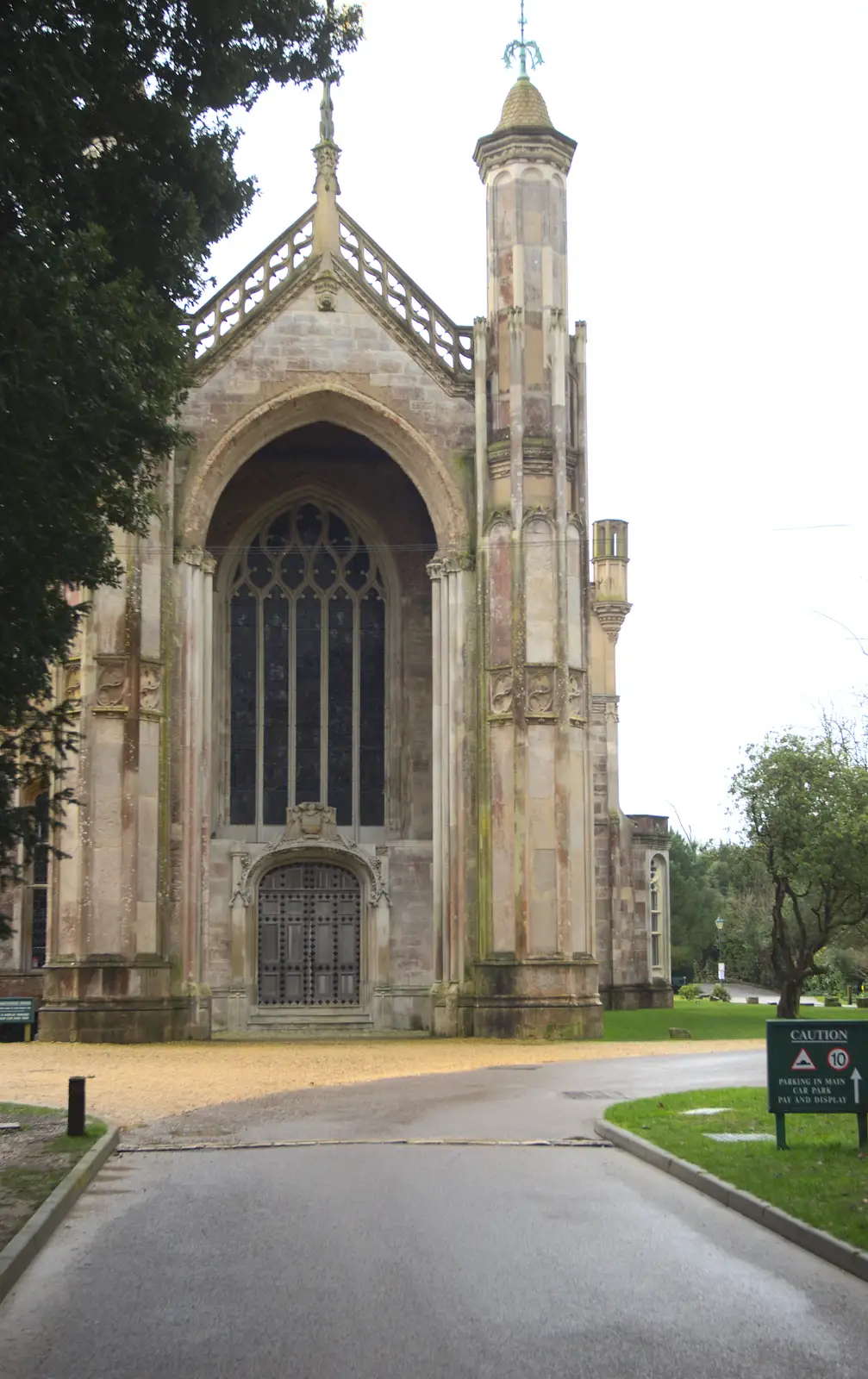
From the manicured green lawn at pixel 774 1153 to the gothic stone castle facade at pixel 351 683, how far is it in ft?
44.0

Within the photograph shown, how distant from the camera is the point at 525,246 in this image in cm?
3406

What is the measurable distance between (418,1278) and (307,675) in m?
28.4

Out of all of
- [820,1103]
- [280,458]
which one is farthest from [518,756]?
[820,1103]

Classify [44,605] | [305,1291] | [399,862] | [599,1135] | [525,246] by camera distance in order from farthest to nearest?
[399,862] → [525,246] → [599,1135] → [44,605] → [305,1291]

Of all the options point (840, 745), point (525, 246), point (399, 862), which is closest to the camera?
point (525, 246)

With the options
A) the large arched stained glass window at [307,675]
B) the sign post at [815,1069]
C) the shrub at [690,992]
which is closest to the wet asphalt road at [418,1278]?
the sign post at [815,1069]

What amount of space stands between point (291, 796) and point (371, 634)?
3988 mm

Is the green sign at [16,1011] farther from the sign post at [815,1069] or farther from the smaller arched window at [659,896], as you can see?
the smaller arched window at [659,896]

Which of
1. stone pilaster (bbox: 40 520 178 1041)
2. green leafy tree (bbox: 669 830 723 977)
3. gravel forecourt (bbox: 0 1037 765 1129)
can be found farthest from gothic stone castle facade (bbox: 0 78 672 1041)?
green leafy tree (bbox: 669 830 723 977)

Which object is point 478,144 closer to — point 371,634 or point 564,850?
point 371,634

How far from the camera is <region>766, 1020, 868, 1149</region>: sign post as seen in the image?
13406 mm

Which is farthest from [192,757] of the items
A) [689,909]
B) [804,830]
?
[689,909]

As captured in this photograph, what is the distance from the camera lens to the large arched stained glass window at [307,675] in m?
36.8

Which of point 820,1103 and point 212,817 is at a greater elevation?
point 212,817
